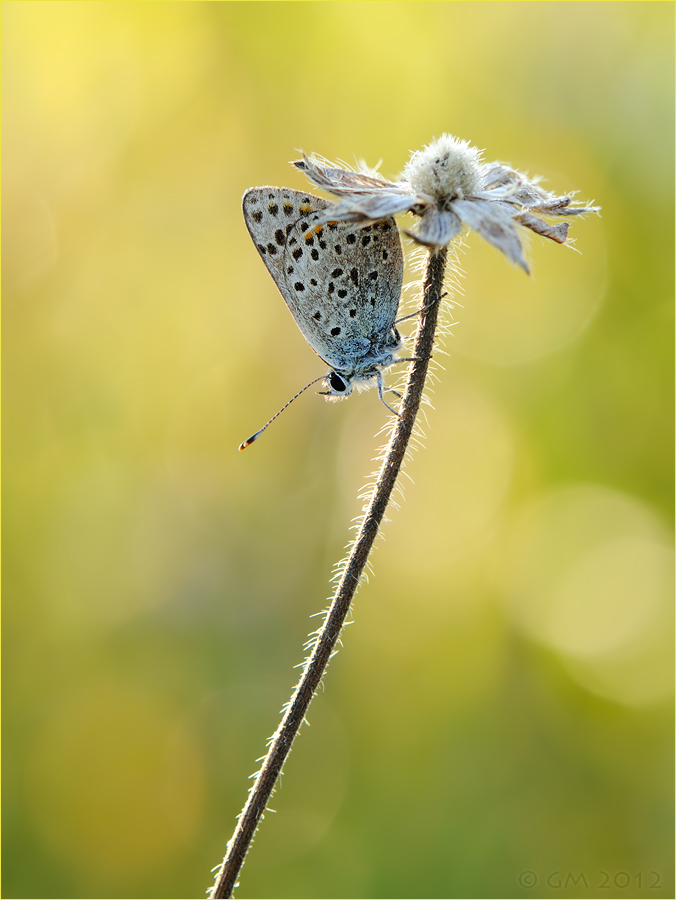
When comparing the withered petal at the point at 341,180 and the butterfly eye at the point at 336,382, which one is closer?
the withered petal at the point at 341,180

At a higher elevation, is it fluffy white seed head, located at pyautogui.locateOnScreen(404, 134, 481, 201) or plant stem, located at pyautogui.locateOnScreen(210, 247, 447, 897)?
fluffy white seed head, located at pyautogui.locateOnScreen(404, 134, 481, 201)

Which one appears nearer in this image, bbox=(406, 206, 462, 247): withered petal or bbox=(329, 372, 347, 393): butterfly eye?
bbox=(406, 206, 462, 247): withered petal

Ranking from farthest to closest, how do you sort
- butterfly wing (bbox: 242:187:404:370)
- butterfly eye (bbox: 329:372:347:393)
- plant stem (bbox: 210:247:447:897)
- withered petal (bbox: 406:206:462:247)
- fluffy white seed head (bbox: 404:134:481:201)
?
butterfly eye (bbox: 329:372:347:393), butterfly wing (bbox: 242:187:404:370), fluffy white seed head (bbox: 404:134:481:201), withered petal (bbox: 406:206:462:247), plant stem (bbox: 210:247:447:897)

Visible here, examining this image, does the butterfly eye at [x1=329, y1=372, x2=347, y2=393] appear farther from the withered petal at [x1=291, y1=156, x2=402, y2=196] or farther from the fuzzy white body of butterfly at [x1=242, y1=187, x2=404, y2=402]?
the withered petal at [x1=291, y1=156, x2=402, y2=196]

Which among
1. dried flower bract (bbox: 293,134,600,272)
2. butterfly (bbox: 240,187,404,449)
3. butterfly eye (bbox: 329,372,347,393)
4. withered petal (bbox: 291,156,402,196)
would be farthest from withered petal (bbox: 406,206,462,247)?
butterfly eye (bbox: 329,372,347,393)

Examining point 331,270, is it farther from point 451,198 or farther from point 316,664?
point 316,664

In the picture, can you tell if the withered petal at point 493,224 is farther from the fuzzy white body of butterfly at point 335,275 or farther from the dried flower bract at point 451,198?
the fuzzy white body of butterfly at point 335,275

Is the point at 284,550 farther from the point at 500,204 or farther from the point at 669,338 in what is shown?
the point at 500,204

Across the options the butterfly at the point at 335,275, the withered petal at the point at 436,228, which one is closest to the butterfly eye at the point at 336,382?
the butterfly at the point at 335,275
